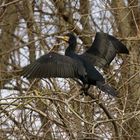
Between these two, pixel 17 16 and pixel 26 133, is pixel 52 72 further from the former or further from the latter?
pixel 17 16

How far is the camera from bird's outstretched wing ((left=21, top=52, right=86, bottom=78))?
5961 mm

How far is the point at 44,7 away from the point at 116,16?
3.80 ft

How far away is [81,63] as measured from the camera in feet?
21.2

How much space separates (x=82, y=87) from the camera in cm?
661

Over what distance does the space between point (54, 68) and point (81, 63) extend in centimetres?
43

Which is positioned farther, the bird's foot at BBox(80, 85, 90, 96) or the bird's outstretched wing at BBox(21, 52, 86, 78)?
the bird's foot at BBox(80, 85, 90, 96)

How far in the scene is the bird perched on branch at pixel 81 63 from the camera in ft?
19.8

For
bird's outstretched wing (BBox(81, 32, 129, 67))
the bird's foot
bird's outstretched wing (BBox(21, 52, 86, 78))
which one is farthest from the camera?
bird's outstretched wing (BBox(81, 32, 129, 67))

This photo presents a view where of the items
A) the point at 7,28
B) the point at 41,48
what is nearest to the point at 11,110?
the point at 41,48

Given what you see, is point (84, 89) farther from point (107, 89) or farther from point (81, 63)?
point (107, 89)

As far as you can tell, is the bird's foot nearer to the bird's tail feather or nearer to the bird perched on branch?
the bird perched on branch

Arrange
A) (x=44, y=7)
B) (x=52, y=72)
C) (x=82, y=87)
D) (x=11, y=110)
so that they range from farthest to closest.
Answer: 1. (x=44, y=7)
2. (x=82, y=87)
3. (x=52, y=72)
4. (x=11, y=110)

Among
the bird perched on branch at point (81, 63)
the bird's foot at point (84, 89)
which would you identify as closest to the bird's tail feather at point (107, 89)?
the bird perched on branch at point (81, 63)

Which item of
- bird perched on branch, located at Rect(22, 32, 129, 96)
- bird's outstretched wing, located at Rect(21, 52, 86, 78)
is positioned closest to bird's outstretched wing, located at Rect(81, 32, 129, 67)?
bird perched on branch, located at Rect(22, 32, 129, 96)
